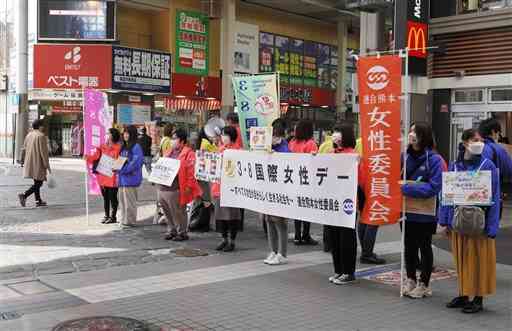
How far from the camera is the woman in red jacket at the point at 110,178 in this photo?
10.6 metres

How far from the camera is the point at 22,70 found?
82.4 feet

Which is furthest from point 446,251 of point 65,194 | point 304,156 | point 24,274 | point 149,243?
point 65,194

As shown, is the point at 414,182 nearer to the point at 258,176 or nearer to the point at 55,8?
the point at 258,176

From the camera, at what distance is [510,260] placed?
8.34m

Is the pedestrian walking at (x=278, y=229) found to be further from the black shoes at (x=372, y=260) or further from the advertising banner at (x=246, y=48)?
the advertising banner at (x=246, y=48)

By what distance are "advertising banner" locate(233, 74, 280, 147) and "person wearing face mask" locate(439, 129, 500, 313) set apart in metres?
3.50

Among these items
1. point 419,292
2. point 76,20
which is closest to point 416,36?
point 419,292

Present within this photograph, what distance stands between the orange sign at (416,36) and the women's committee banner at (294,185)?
7600 millimetres

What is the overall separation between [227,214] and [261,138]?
1.32 meters

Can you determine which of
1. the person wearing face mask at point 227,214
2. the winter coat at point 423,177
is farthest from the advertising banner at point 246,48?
the winter coat at point 423,177

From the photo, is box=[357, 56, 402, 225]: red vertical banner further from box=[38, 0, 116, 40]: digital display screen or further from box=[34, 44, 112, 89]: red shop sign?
box=[38, 0, 116, 40]: digital display screen

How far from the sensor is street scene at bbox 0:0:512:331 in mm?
5738

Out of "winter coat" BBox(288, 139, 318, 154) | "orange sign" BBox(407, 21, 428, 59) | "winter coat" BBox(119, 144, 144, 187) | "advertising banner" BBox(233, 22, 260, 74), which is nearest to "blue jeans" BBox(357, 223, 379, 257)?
"winter coat" BBox(288, 139, 318, 154)

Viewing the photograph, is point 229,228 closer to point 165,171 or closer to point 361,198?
point 165,171
